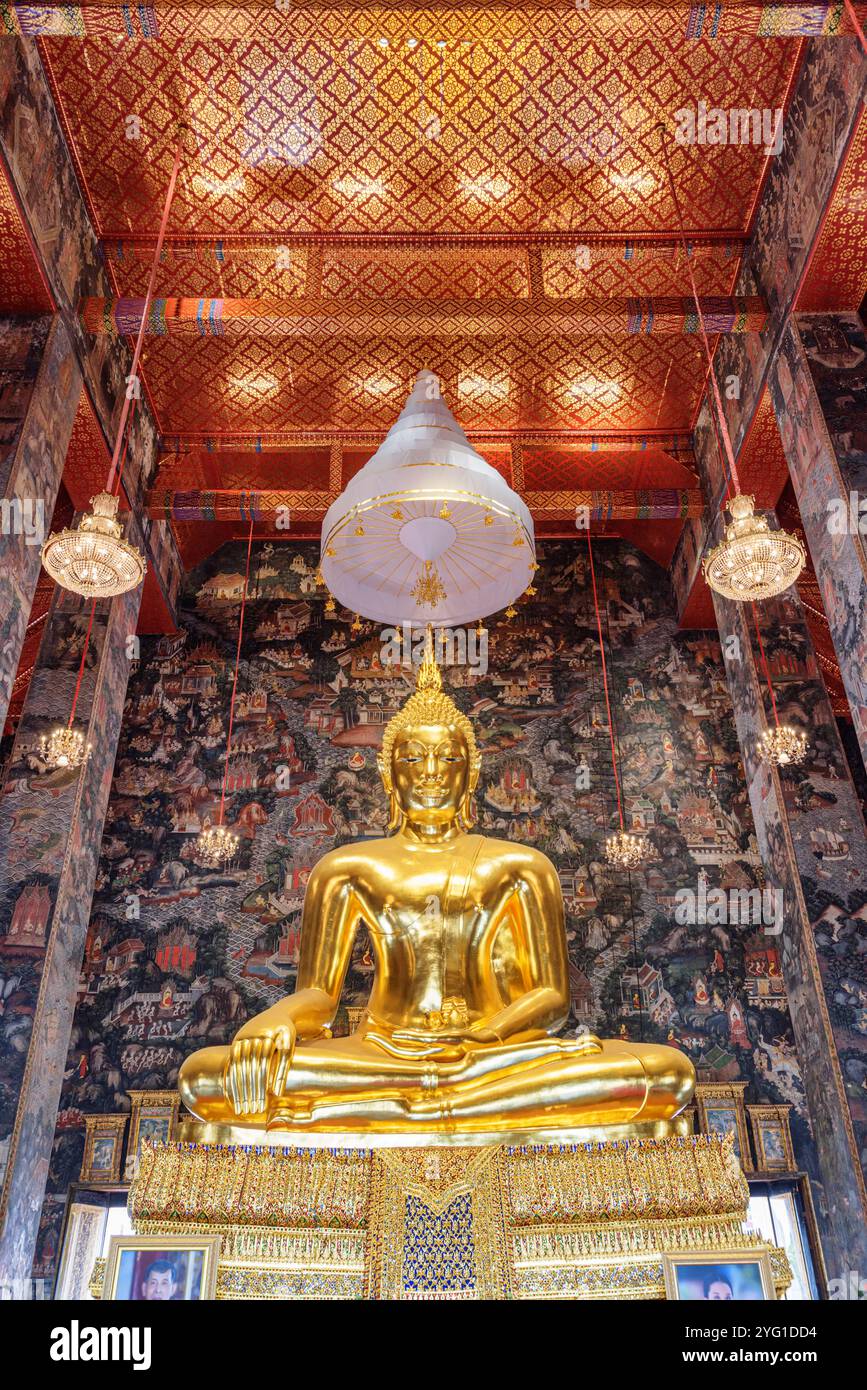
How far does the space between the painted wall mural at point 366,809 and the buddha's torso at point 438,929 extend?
1.91 metres

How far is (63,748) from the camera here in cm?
619

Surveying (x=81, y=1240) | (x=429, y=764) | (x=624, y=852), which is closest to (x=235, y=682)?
(x=429, y=764)

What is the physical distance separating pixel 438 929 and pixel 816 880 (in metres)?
2.42

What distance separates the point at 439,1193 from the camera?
340 centimetres

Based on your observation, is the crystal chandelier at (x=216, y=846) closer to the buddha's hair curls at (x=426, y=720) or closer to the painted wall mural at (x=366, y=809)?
the painted wall mural at (x=366, y=809)

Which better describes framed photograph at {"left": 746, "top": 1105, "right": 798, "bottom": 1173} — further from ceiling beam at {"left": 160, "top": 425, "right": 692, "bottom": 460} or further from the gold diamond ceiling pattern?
the gold diamond ceiling pattern

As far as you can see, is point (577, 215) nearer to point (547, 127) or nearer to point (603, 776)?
point (547, 127)

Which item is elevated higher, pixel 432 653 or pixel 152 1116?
pixel 432 653

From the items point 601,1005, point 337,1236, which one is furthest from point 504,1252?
point 601,1005

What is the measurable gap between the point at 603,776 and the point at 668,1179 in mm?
4363

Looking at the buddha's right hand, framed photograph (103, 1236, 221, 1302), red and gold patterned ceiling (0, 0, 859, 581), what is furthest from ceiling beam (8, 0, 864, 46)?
Result: framed photograph (103, 1236, 221, 1302)

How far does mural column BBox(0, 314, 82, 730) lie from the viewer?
16.3 feet

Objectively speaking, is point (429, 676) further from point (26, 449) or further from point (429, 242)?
point (429, 242)

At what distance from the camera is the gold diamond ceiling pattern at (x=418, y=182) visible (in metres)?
5.65
